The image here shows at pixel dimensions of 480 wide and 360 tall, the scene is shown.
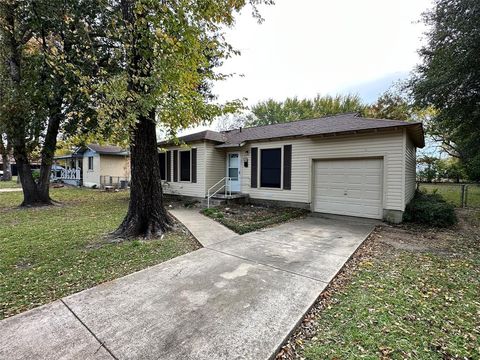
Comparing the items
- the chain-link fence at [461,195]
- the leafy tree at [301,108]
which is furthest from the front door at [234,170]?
the leafy tree at [301,108]

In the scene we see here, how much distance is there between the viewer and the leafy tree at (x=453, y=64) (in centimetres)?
694

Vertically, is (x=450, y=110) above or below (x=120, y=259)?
above

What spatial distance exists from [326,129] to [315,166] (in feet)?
4.63

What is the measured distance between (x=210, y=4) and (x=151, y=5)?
1.06 meters

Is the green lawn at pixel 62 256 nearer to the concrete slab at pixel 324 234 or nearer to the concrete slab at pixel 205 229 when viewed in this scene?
the concrete slab at pixel 205 229

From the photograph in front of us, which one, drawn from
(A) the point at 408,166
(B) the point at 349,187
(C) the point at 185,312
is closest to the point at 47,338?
(C) the point at 185,312

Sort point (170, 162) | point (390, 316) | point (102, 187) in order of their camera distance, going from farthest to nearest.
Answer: point (102, 187)
point (170, 162)
point (390, 316)

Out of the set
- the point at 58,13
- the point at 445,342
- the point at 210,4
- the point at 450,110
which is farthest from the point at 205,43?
the point at 450,110

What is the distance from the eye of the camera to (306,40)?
338 inches

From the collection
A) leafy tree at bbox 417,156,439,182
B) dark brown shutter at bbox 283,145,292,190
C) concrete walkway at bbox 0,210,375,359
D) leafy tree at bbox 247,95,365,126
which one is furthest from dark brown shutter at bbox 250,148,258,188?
leafy tree at bbox 417,156,439,182

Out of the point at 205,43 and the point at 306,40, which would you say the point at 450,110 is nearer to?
the point at 306,40

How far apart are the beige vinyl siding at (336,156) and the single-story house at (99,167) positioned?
489 inches

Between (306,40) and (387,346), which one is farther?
(306,40)

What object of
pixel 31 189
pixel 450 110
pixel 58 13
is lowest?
pixel 31 189
